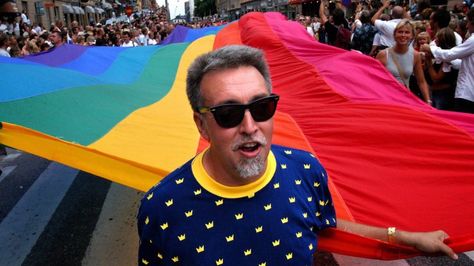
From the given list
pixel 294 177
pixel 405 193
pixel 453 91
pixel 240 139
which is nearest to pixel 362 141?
pixel 405 193

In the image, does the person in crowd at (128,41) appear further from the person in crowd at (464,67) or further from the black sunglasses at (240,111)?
the black sunglasses at (240,111)

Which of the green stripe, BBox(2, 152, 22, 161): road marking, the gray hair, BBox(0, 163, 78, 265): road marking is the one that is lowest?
BBox(2, 152, 22, 161): road marking

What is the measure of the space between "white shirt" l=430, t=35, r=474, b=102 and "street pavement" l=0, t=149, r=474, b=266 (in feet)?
6.81

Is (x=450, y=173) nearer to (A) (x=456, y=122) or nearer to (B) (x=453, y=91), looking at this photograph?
(A) (x=456, y=122)

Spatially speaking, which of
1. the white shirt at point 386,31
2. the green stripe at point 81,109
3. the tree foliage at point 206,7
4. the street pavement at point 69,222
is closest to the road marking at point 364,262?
the street pavement at point 69,222

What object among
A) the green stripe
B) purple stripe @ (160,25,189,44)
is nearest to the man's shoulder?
the green stripe

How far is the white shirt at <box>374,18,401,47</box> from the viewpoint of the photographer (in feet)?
23.2

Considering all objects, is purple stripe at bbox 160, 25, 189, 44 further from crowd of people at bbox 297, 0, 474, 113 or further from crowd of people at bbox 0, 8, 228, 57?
crowd of people at bbox 297, 0, 474, 113

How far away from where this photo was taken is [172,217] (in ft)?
5.16

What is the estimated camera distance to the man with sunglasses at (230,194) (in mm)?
1553

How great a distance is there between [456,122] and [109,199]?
4.08 m

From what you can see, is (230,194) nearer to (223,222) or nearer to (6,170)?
(223,222)

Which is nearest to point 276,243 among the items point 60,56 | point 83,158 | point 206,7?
point 83,158

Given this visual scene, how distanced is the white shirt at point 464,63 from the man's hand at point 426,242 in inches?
146
